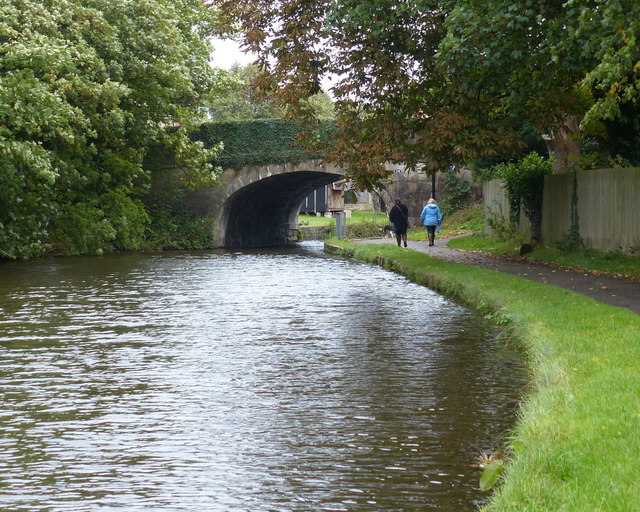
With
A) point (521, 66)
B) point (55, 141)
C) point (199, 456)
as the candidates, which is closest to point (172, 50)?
point (55, 141)

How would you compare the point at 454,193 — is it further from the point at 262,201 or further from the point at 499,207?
the point at 499,207

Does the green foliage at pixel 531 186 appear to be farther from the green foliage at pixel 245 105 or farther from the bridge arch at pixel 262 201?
the green foliage at pixel 245 105

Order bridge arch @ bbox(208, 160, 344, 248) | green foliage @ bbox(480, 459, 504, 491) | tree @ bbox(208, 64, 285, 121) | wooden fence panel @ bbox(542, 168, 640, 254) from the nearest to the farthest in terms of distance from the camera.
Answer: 1. green foliage @ bbox(480, 459, 504, 491)
2. wooden fence panel @ bbox(542, 168, 640, 254)
3. bridge arch @ bbox(208, 160, 344, 248)
4. tree @ bbox(208, 64, 285, 121)

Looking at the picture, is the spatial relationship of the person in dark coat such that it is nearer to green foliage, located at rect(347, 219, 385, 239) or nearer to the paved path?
the paved path

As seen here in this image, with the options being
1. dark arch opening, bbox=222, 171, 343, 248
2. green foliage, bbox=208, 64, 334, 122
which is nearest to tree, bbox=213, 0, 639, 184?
dark arch opening, bbox=222, 171, 343, 248

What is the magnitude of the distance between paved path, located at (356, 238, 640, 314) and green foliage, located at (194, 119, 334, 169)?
13.6m

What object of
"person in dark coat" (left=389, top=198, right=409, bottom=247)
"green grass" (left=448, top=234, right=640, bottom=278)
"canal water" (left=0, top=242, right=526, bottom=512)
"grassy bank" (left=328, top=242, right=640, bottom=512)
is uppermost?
"person in dark coat" (left=389, top=198, right=409, bottom=247)

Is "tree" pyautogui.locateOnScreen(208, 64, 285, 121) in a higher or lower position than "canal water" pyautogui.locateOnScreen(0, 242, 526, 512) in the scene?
higher

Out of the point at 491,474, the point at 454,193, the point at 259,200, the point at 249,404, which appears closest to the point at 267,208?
the point at 259,200

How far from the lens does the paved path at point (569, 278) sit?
13.3 metres

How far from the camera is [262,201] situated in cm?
4403

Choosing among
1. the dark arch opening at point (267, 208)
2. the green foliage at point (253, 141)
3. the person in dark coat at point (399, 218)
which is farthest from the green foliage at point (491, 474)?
the dark arch opening at point (267, 208)

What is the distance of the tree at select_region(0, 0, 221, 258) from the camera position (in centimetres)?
2233

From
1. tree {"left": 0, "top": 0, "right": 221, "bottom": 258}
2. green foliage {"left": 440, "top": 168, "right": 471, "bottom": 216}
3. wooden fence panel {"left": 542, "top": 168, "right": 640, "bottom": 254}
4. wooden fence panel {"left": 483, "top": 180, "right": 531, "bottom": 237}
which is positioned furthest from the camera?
green foliage {"left": 440, "top": 168, "right": 471, "bottom": 216}
